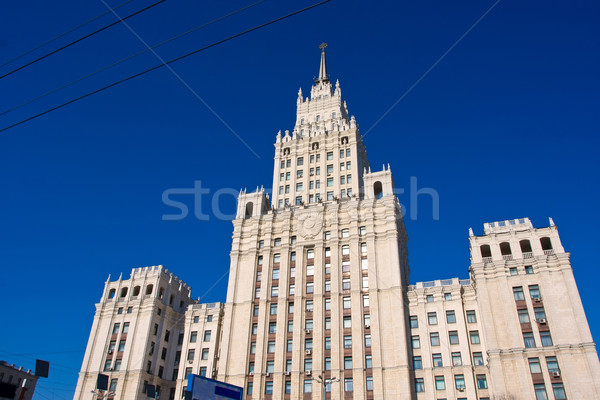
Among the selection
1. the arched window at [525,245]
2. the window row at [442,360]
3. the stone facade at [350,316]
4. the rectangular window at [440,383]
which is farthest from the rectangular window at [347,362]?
the arched window at [525,245]

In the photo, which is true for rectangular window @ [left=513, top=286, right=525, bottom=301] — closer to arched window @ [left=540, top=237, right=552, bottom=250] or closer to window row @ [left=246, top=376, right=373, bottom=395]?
arched window @ [left=540, top=237, right=552, bottom=250]

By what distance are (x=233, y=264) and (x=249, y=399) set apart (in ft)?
67.9

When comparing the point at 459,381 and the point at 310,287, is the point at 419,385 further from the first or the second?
the point at 310,287

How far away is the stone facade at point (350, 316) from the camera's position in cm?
5391

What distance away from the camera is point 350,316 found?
203 feet

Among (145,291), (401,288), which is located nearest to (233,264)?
(145,291)

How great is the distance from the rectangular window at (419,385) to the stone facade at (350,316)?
0.40 ft

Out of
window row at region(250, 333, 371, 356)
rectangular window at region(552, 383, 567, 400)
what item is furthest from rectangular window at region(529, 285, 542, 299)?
window row at region(250, 333, 371, 356)

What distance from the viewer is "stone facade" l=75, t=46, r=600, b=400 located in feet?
177

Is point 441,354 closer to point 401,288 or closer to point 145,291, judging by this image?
point 401,288

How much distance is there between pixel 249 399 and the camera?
2297 inches

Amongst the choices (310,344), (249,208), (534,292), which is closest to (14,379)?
(249,208)

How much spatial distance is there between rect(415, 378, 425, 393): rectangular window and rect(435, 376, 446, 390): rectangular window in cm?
167

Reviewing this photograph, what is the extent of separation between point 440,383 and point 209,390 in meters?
33.7
